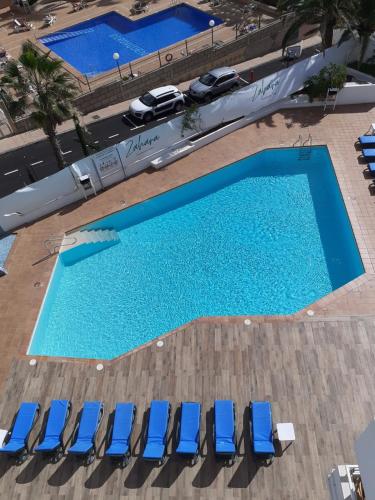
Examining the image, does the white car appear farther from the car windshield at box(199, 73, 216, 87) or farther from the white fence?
the white fence

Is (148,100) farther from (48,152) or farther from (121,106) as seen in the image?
(48,152)

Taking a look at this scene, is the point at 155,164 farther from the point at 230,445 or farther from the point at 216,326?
the point at 230,445

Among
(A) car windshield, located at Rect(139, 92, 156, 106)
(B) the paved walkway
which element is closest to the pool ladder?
(B) the paved walkway

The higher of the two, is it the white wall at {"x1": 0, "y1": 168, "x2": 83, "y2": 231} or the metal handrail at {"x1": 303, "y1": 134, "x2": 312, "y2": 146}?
the white wall at {"x1": 0, "y1": 168, "x2": 83, "y2": 231}

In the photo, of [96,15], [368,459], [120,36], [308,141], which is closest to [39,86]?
[308,141]

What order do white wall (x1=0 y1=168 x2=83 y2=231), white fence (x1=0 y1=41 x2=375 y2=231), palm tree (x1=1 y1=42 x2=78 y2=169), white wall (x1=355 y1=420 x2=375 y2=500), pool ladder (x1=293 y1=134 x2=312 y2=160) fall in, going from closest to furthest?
white wall (x1=355 y1=420 x2=375 y2=500) < palm tree (x1=1 y1=42 x2=78 y2=169) < white wall (x1=0 y1=168 x2=83 y2=231) < white fence (x1=0 y1=41 x2=375 y2=231) < pool ladder (x1=293 y1=134 x2=312 y2=160)

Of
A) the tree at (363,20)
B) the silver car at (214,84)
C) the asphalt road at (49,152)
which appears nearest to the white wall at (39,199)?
the asphalt road at (49,152)
